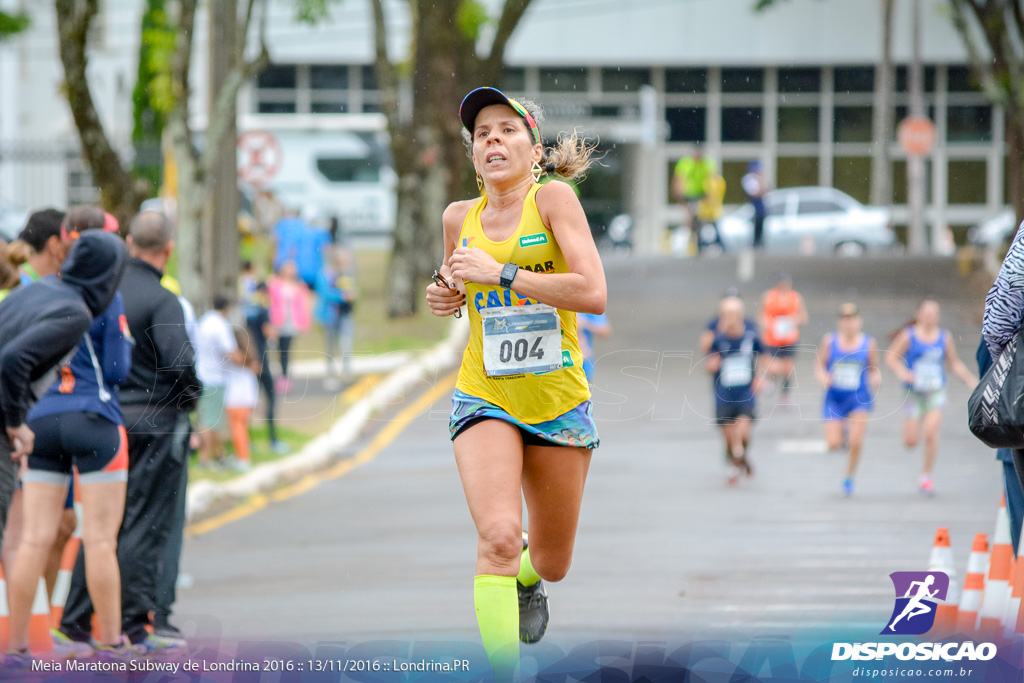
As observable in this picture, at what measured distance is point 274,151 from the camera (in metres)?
16.6

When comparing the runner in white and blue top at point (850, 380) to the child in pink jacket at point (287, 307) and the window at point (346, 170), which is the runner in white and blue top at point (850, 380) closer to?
the child in pink jacket at point (287, 307)

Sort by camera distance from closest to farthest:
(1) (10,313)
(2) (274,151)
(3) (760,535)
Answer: (1) (10,313)
(3) (760,535)
(2) (274,151)

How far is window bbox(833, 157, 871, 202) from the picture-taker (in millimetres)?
35969

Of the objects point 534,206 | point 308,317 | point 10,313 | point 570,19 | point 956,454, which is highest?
point 570,19

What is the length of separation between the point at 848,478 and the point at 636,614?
472 cm

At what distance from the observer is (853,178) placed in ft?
119

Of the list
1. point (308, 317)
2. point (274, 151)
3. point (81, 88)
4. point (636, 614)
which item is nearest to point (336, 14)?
point (274, 151)

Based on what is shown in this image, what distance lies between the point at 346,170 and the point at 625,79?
8.19m

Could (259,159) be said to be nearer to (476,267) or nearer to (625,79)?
(476,267)

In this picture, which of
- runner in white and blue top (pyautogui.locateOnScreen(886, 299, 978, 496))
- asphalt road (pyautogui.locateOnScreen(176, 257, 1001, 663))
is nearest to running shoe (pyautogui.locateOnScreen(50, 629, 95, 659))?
asphalt road (pyautogui.locateOnScreen(176, 257, 1001, 663))

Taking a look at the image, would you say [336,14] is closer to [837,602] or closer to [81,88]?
[81,88]

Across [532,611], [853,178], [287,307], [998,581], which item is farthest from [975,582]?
[853,178]

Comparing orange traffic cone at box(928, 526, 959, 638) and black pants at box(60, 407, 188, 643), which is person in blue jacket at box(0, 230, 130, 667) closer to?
black pants at box(60, 407, 188, 643)

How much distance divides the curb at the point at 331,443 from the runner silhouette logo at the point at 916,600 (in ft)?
13.5
